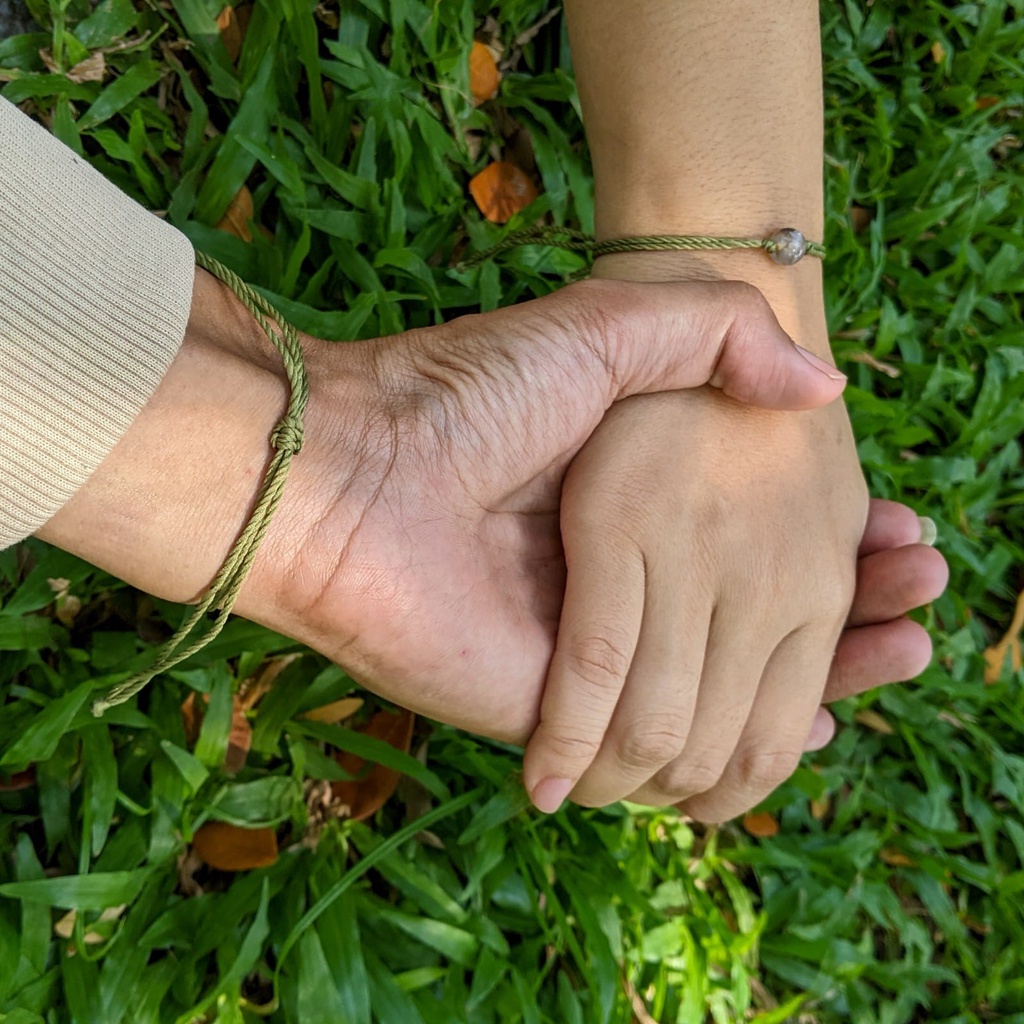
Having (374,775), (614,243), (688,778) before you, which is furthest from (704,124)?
(374,775)

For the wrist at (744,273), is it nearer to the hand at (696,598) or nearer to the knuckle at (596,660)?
the hand at (696,598)

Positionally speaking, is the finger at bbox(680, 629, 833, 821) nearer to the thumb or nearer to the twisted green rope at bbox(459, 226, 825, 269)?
the thumb

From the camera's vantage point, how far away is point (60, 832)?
3.96 feet

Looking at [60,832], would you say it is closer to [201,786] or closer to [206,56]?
[201,786]

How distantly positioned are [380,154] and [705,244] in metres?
0.53

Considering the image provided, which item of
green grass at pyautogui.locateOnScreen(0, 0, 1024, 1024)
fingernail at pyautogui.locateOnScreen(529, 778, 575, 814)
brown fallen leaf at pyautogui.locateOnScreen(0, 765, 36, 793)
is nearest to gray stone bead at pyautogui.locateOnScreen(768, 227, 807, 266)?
green grass at pyautogui.locateOnScreen(0, 0, 1024, 1024)

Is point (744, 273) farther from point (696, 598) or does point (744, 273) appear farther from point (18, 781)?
point (18, 781)

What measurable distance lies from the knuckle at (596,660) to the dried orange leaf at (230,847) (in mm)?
522

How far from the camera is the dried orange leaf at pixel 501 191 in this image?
150 centimetres

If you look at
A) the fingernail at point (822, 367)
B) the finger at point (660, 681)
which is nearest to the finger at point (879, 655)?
the finger at point (660, 681)

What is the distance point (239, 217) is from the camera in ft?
4.41

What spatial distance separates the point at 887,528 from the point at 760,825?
58cm

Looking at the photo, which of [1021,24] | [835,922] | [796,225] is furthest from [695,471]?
[1021,24]

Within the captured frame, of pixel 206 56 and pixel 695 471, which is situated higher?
pixel 206 56
